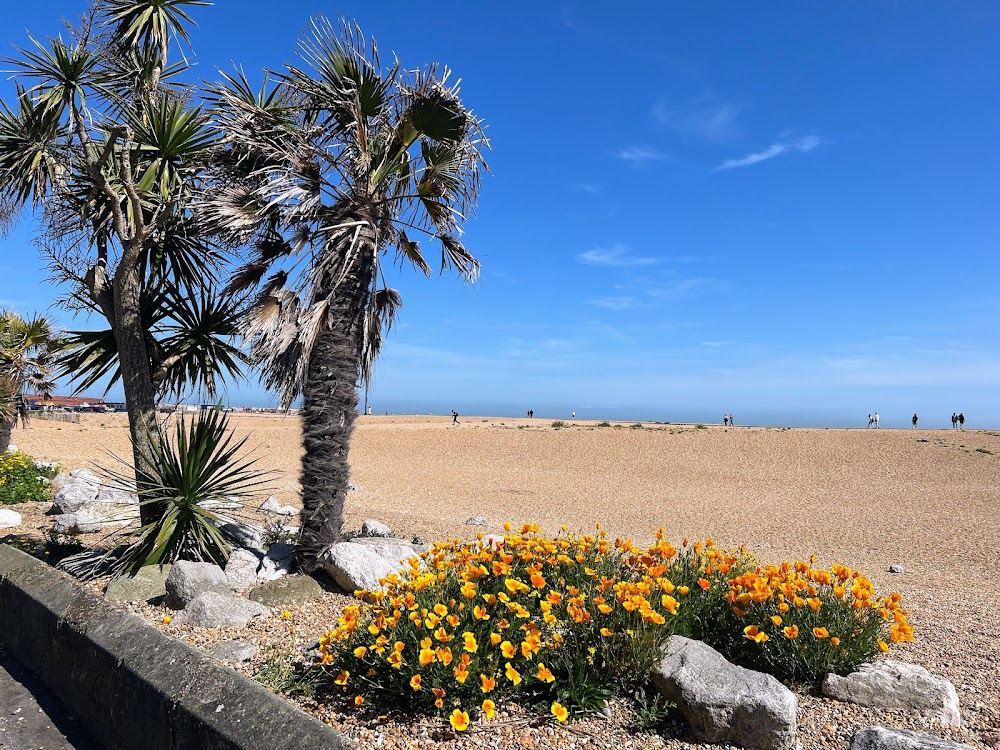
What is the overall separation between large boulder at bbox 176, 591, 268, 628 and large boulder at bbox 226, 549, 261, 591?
0.69m

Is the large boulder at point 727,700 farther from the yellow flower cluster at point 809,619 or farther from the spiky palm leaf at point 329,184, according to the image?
the spiky palm leaf at point 329,184

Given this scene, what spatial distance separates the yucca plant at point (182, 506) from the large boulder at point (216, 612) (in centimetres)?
119

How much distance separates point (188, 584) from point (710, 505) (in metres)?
14.0

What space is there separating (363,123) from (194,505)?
4407 millimetres

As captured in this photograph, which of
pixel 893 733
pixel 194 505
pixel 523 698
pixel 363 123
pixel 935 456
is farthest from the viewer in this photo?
pixel 935 456

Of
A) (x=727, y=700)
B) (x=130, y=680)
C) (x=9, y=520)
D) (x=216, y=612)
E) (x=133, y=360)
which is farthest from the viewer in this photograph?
(x=9, y=520)

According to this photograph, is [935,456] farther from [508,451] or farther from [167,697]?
[167,697]

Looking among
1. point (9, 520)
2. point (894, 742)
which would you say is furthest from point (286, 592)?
point (9, 520)

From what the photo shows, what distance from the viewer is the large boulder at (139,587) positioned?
18.4 ft

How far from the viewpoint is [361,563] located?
19.0ft

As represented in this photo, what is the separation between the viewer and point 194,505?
6332 millimetres

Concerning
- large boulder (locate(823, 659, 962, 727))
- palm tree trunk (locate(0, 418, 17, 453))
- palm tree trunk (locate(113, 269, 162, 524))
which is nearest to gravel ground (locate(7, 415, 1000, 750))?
large boulder (locate(823, 659, 962, 727))

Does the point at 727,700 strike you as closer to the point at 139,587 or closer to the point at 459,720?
the point at 459,720

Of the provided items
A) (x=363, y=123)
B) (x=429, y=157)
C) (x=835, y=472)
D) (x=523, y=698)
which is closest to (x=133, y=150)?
(x=363, y=123)
